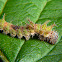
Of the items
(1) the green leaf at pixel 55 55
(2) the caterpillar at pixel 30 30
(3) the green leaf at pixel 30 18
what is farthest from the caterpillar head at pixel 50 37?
(1) the green leaf at pixel 55 55

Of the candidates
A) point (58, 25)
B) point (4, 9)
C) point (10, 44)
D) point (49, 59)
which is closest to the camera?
point (49, 59)

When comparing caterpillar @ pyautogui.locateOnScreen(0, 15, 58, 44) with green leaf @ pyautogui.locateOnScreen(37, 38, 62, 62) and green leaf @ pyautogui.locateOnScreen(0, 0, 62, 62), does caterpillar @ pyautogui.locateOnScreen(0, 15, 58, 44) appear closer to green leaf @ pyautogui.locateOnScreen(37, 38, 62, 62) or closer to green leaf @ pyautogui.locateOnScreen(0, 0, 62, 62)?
green leaf @ pyautogui.locateOnScreen(0, 0, 62, 62)

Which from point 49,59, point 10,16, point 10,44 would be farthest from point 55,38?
point 10,16

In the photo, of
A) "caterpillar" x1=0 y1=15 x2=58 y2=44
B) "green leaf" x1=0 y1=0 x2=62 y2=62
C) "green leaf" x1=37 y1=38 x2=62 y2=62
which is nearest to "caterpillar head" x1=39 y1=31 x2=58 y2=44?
"caterpillar" x1=0 y1=15 x2=58 y2=44

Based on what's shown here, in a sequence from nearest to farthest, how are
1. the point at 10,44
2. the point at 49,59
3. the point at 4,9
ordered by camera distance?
the point at 49,59 < the point at 10,44 < the point at 4,9

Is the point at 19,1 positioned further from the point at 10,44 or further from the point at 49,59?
the point at 49,59

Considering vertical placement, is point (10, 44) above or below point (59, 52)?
above

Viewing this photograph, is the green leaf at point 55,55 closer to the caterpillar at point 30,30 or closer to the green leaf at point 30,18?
the green leaf at point 30,18
